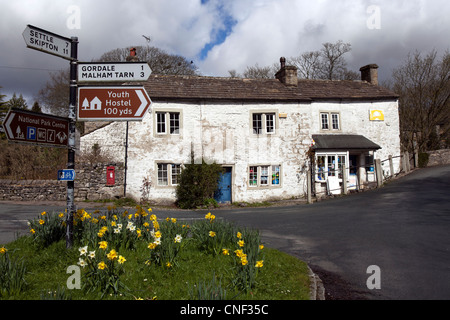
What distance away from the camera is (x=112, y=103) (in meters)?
4.75

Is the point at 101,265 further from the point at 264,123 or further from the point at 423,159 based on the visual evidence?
the point at 423,159

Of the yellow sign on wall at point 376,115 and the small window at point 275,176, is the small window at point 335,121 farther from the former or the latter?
the small window at point 275,176

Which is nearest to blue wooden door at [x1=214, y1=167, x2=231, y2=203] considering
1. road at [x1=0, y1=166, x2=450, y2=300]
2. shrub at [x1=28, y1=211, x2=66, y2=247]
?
road at [x1=0, y1=166, x2=450, y2=300]

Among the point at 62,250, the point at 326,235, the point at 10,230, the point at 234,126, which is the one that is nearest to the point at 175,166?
the point at 234,126

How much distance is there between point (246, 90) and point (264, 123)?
238 cm

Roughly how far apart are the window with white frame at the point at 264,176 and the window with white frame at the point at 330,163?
2849mm

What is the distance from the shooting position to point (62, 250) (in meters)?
5.08

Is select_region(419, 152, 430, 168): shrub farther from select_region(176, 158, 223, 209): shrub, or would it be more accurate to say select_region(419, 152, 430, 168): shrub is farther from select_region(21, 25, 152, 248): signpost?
select_region(21, 25, 152, 248): signpost

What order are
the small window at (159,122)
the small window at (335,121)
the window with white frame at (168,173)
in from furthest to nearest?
the small window at (335,121)
the small window at (159,122)
the window with white frame at (168,173)

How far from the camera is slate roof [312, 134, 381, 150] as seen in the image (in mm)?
18911

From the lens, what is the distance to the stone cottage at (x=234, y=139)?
16531mm

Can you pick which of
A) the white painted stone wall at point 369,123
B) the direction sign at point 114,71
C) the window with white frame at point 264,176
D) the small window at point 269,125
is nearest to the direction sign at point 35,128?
the direction sign at point 114,71
